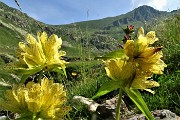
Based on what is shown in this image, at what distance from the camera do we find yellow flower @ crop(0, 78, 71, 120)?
117 centimetres

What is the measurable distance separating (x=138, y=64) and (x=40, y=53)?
1.42ft

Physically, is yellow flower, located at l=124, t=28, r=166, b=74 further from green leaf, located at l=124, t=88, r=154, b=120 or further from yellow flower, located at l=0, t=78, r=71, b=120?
yellow flower, located at l=0, t=78, r=71, b=120

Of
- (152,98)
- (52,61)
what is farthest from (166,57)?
(52,61)

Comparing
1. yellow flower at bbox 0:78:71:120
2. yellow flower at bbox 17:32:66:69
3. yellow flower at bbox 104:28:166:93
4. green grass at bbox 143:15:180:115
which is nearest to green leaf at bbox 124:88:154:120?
yellow flower at bbox 104:28:166:93

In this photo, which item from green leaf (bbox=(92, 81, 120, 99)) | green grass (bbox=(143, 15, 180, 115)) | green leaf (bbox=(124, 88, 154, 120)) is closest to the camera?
green leaf (bbox=(124, 88, 154, 120))

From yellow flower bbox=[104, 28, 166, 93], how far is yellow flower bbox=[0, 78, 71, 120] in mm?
209

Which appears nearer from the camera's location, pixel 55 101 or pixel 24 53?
pixel 55 101

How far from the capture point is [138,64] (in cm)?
116

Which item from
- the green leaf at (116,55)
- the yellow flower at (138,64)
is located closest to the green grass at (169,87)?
the yellow flower at (138,64)

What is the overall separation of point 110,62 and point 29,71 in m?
0.30

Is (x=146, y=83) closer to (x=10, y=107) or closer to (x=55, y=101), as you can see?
(x=55, y=101)

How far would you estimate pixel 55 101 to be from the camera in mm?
1195

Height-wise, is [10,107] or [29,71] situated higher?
[29,71]

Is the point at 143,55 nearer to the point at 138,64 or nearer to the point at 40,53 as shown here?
the point at 138,64
